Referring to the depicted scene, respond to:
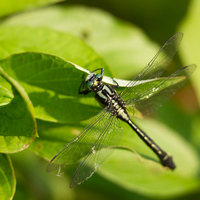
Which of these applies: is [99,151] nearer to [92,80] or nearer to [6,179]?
[92,80]

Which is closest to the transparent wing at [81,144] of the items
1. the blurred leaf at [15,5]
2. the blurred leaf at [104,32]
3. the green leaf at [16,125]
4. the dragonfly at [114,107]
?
the dragonfly at [114,107]

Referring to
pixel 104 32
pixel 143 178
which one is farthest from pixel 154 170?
pixel 104 32

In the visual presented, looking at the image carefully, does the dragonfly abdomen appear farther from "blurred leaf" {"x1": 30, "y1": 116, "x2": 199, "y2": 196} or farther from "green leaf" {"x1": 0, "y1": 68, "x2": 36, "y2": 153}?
"green leaf" {"x1": 0, "y1": 68, "x2": 36, "y2": 153}

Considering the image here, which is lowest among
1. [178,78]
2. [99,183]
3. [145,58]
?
[99,183]

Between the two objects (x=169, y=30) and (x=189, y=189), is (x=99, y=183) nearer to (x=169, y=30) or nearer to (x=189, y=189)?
(x=189, y=189)

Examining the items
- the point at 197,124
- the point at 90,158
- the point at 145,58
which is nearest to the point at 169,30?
the point at 145,58

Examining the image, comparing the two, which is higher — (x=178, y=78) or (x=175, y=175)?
(x=178, y=78)
